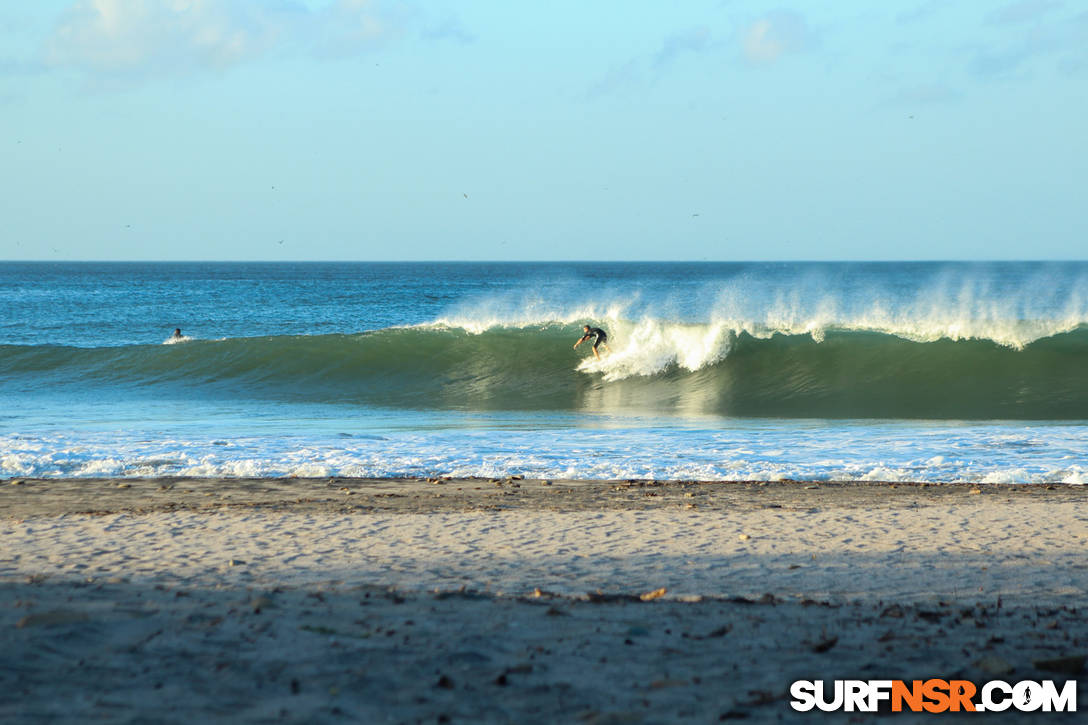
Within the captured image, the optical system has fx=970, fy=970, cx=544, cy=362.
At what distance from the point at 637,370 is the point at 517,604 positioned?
16825 mm

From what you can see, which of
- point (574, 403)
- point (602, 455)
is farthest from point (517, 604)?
point (574, 403)

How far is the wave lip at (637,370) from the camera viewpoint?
1786 cm

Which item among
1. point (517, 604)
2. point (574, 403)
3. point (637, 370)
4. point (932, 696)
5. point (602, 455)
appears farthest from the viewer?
point (637, 370)

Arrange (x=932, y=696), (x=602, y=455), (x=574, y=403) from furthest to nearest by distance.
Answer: (x=574, y=403)
(x=602, y=455)
(x=932, y=696)

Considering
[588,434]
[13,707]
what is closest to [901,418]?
[588,434]

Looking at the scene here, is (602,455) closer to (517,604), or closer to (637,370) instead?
(517,604)

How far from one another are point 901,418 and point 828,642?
1209cm

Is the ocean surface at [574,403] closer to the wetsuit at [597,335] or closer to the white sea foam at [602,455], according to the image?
the white sea foam at [602,455]

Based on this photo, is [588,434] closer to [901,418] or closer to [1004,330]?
[901,418]

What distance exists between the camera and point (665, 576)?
5.78 meters

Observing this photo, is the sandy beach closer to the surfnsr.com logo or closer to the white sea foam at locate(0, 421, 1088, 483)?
the surfnsr.com logo

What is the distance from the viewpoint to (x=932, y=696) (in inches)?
147

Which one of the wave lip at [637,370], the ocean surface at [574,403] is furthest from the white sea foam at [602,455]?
the wave lip at [637,370]

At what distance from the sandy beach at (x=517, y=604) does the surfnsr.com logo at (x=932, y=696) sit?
0.08 meters
